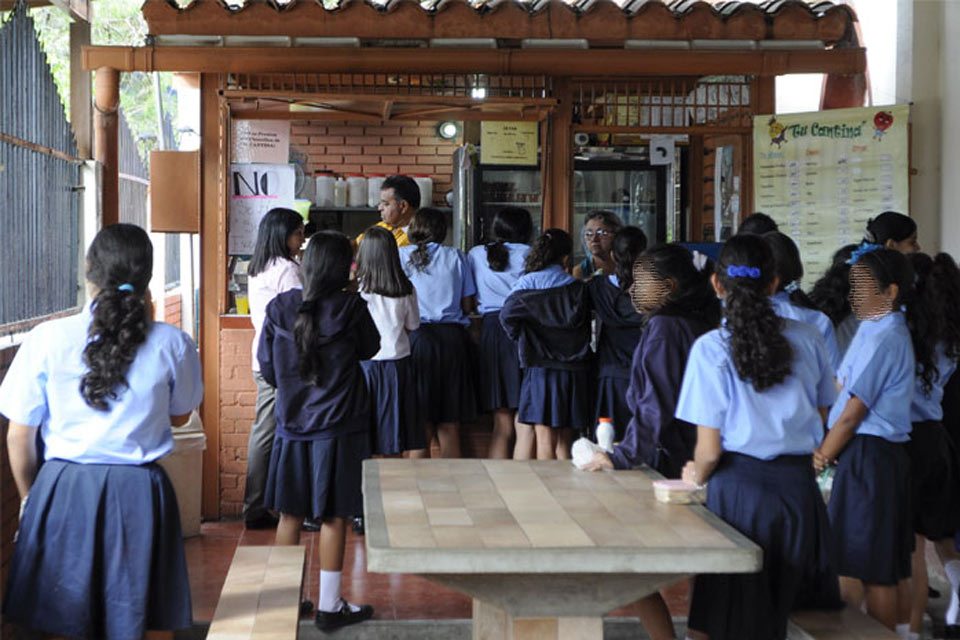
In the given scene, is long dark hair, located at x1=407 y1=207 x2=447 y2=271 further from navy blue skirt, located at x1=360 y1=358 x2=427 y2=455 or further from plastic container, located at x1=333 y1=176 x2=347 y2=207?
plastic container, located at x1=333 y1=176 x2=347 y2=207

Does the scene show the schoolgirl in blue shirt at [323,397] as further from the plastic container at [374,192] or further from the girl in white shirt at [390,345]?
the plastic container at [374,192]

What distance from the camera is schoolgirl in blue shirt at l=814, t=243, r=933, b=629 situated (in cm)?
405

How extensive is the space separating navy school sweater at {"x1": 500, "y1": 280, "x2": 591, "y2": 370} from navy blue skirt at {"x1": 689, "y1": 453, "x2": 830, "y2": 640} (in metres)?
2.70

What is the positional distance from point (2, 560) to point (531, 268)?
122 inches

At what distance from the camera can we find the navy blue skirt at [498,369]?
662 cm

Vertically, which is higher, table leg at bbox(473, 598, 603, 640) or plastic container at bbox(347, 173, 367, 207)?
plastic container at bbox(347, 173, 367, 207)

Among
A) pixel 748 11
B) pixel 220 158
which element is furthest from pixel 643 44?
pixel 220 158

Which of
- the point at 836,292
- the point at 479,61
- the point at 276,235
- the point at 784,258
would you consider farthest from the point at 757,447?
the point at 479,61

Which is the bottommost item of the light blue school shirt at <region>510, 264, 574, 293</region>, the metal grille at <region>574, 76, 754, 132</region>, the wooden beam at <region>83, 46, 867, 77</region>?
the light blue school shirt at <region>510, 264, 574, 293</region>

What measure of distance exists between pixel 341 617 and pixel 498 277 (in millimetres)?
2393

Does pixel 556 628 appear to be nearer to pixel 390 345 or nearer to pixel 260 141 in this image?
pixel 390 345

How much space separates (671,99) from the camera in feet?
24.6

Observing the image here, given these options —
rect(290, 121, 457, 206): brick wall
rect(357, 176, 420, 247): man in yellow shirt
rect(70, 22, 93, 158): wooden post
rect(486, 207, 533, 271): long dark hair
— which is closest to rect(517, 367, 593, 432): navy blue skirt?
rect(486, 207, 533, 271): long dark hair

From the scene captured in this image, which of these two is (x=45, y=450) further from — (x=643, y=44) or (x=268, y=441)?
(x=643, y=44)
